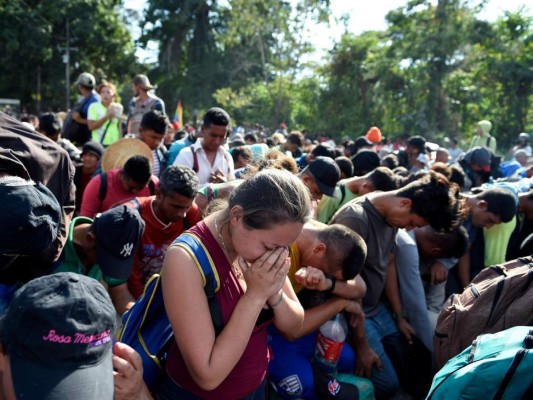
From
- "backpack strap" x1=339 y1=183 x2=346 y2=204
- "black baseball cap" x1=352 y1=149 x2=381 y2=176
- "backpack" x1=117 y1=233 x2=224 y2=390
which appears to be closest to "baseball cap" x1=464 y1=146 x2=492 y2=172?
"black baseball cap" x1=352 y1=149 x2=381 y2=176

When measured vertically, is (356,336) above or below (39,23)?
below

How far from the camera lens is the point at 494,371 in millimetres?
1689

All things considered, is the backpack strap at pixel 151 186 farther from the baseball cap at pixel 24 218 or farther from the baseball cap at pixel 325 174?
the baseball cap at pixel 24 218

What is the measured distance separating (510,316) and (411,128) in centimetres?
2081

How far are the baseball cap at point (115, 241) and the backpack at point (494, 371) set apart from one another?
1.63 meters

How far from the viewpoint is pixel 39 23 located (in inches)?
1030

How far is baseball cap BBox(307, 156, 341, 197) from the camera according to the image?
14.9ft

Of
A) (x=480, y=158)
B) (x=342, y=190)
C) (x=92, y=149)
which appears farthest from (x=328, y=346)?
(x=480, y=158)

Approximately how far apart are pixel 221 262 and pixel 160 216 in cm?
159

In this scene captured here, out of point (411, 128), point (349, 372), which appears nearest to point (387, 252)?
point (349, 372)

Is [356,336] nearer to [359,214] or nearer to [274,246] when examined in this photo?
[359,214]

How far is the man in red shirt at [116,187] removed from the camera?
12.8 feet

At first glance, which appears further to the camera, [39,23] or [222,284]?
[39,23]

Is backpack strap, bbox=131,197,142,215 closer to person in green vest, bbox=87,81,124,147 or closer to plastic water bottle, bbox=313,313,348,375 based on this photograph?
plastic water bottle, bbox=313,313,348,375
